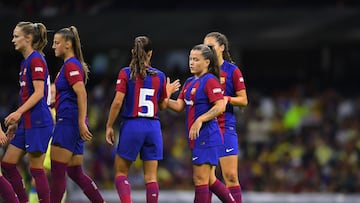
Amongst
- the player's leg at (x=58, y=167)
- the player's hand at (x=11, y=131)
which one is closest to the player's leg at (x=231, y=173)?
the player's leg at (x=58, y=167)

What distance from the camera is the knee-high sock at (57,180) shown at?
10.5 metres

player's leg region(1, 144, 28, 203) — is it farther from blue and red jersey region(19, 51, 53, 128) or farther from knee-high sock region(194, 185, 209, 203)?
knee-high sock region(194, 185, 209, 203)

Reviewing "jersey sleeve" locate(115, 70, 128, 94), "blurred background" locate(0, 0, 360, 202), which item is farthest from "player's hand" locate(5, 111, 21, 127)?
"blurred background" locate(0, 0, 360, 202)

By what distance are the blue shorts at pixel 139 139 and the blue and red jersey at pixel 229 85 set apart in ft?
3.02

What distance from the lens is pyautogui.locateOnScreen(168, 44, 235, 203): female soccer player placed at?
10.5 m

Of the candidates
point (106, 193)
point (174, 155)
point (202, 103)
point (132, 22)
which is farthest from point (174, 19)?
point (202, 103)

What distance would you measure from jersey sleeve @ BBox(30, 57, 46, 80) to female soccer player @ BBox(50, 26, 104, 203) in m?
0.25

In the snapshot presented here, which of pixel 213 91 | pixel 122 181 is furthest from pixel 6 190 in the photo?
pixel 213 91

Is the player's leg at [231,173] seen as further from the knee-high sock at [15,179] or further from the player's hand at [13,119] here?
the player's hand at [13,119]

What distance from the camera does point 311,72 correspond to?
21.0 metres

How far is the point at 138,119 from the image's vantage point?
10508mm

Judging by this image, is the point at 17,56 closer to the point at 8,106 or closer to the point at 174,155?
the point at 8,106

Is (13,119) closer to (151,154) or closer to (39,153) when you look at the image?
(39,153)

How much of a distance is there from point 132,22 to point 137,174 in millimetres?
2932
